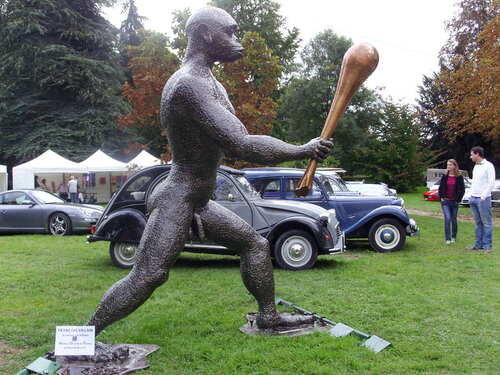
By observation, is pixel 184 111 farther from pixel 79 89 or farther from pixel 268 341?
pixel 79 89

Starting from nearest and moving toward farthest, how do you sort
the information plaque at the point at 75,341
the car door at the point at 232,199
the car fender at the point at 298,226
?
the information plaque at the point at 75,341 < the car fender at the point at 298,226 < the car door at the point at 232,199

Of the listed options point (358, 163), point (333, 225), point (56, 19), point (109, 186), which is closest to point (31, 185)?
A: point (109, 186)

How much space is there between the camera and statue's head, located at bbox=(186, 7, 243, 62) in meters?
3.74

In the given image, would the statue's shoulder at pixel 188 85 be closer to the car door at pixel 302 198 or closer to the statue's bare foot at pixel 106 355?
the statue's bare foot at pixel 106 355

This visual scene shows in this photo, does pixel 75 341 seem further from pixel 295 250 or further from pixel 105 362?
pixel 295 250

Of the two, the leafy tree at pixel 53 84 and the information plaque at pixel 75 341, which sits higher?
the leafy tree at pixel 53 84

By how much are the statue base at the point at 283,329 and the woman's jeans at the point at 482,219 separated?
6098 mm

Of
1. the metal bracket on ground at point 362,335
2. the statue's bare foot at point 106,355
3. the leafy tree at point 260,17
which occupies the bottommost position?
the metal bracket on ground at point 362,335

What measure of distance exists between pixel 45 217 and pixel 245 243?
1029 cm

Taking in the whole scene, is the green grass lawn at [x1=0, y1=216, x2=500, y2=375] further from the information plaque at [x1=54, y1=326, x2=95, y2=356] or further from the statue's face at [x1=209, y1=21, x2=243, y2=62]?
the statue's face at [x1=209, y1=21, x2=243, y2=62]

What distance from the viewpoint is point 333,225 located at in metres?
8.38

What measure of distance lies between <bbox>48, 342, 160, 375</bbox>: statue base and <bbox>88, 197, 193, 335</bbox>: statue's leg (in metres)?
0.20

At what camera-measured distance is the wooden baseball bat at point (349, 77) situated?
339 centimetres

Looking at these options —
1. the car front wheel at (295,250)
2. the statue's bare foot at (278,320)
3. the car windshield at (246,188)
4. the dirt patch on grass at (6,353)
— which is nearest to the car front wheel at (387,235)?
the car front wheel at (295,250)
